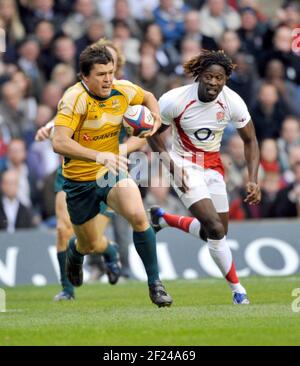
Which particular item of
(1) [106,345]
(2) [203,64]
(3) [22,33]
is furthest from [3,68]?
(1) [106,345]

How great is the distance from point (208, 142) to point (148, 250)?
2.07 meters

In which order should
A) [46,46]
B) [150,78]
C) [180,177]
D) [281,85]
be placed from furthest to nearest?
[281,85] < [46,46] < [150,78] < [180,177]

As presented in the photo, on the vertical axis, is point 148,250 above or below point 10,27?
below

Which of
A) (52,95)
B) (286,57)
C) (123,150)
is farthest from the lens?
(286,57)

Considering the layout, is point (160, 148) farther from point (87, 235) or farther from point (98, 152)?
point (98, 152)

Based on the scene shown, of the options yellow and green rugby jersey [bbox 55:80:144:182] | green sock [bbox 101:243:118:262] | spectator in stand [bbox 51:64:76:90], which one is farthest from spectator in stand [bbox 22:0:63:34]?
yellow and green rugby jersey [bbox 55:80:144:182]

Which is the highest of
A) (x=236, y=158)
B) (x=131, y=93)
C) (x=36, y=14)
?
(x=36, y=14)

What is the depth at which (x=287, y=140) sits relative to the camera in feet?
64.0

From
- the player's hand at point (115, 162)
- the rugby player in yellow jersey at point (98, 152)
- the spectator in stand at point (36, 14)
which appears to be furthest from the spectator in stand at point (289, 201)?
the player's hand at point (115, 162)

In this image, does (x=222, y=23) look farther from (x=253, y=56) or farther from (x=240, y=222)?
(x=240, y=222)

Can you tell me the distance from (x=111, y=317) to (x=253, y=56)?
1168cm

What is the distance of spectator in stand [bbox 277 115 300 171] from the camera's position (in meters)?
19.4

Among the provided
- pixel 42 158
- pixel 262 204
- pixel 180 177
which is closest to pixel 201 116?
pixel 180 177

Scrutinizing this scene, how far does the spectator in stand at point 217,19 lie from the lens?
2156cm
